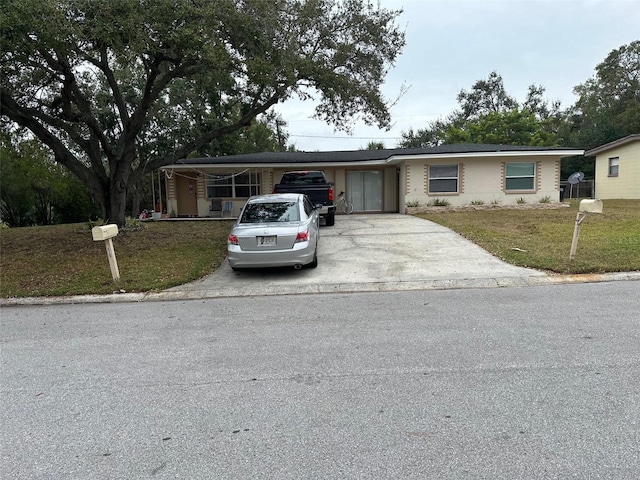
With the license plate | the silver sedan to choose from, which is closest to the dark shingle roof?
the silver sedan

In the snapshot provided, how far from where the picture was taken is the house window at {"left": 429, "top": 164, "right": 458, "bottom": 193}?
63.3 feet

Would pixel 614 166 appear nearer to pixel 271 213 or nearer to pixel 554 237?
pixel 554 237

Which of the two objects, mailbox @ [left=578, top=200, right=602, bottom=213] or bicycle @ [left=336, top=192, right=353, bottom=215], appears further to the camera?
bicycle @ [left=336, top=192, right=353, bottom=215]

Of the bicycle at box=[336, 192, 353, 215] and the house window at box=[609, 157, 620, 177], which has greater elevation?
the house window at box=[609, 157, 620, 177]

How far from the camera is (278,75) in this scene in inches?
428

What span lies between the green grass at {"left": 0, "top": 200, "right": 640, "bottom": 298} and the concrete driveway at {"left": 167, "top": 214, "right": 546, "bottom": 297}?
20.4 inches

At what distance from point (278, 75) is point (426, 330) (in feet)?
26.4

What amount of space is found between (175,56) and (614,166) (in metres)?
25.3

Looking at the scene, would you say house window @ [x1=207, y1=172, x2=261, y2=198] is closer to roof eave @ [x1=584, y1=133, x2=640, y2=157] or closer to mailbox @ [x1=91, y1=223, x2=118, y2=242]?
mailbox @ [x1=91, y1=223, x2=118, y2=242]

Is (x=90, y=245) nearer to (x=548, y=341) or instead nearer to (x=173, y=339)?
(x=173, y=339)

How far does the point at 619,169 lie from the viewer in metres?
24.7

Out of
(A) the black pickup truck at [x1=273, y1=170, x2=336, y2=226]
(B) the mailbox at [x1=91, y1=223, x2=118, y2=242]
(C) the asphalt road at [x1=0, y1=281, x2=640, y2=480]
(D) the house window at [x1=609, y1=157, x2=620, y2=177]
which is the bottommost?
(C) the asphalt road at [x1=0, y1=281, x2=640, y2=480]

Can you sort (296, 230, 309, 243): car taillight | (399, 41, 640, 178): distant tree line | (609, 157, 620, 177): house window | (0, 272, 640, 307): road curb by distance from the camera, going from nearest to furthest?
(0, 272, 640, 307): road curb
(296, 230, 309, 243): car taillight
(609, 157, 620, 177): house window
(399, 41, 640, 178): distant tree line

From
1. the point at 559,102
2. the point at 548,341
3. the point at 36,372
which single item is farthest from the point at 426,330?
the point at 559,102
